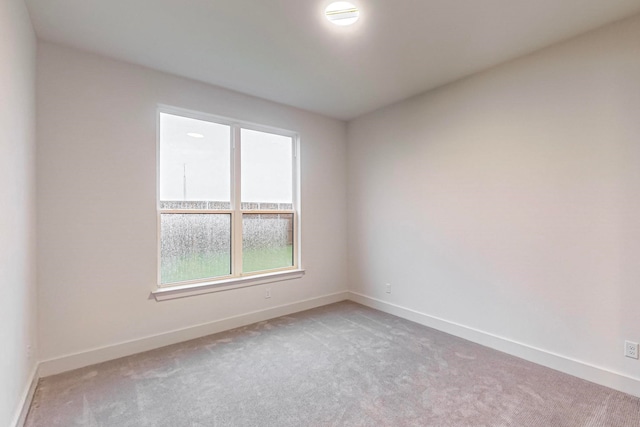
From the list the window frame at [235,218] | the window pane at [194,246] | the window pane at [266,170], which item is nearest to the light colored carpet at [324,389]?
the window frame at [235,218]

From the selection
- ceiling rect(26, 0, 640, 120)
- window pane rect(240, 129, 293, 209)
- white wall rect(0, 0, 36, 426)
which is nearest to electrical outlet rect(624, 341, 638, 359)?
ceiling rect(26, 0, 640, 120)

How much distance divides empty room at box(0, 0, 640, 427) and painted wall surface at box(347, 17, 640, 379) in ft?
0.05

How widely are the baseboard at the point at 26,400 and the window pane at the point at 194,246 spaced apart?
106 cm

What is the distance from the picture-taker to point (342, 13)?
79.4 inches

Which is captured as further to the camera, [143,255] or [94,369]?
[143,255]

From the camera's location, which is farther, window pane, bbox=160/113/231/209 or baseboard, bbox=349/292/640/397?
window pane, bbox=160/113/231/209

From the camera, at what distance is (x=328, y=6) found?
6.39ft

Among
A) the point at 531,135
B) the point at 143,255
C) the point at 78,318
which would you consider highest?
the point at 531,135

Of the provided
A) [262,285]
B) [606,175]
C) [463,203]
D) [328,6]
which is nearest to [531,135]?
[606,175]

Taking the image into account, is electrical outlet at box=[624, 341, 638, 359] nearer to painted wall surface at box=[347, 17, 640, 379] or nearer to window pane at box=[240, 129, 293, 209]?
painted wall surface at box=[347, 17, 640, 379]

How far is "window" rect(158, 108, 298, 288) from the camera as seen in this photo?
300 centimetres

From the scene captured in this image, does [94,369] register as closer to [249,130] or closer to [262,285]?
[262,285]

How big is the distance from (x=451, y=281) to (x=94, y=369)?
3.40 meters

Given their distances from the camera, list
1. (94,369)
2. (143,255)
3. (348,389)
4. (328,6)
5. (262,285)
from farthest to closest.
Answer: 1. (262,285)
2. (143,255)
3. (94,369)
4. (348,389)
5. (328,6)
